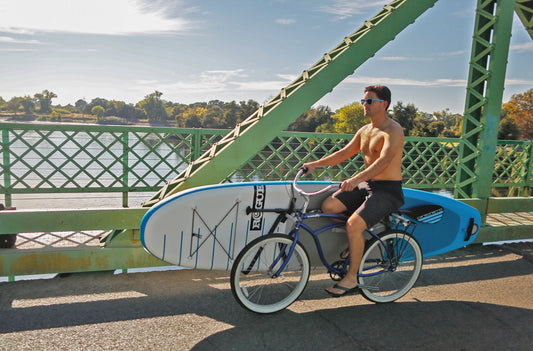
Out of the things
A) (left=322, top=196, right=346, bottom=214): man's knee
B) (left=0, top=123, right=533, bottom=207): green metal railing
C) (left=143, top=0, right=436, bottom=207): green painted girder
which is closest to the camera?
(left=322, top=196, right=346, bottom=214): man's knee

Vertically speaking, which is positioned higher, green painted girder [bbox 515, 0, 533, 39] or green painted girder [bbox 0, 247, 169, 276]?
green painted girder [bbox 515, 0, 533, 39]

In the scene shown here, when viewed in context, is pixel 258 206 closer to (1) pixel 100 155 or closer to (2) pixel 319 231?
(2) pixel 319 231

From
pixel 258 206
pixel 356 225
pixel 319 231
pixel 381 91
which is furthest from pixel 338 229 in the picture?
pixel 381 91

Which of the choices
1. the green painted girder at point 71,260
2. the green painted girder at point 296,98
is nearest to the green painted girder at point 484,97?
the green painted girder at point 296,98

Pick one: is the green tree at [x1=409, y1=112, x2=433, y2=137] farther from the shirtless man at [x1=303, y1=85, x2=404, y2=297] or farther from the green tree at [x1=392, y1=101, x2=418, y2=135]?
the shirtless man at [x1=303, y1=85, x2=404, y2=297]

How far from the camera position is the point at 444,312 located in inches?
141

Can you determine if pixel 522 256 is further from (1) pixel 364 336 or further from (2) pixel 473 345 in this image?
(1) pixel 364 336

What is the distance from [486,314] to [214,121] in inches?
2952

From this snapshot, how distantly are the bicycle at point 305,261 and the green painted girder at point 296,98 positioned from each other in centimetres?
101

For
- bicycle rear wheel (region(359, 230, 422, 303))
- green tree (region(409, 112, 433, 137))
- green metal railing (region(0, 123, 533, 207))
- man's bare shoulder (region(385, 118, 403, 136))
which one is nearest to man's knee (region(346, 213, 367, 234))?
bicycle rear wheel (region(359, 230, 422, 303))

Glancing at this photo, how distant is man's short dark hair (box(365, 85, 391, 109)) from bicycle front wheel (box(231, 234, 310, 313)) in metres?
1.41

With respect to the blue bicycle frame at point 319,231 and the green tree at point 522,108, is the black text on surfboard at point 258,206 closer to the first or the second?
the blue bicycle frame at point 319,231

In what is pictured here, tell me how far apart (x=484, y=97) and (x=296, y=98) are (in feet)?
9.00

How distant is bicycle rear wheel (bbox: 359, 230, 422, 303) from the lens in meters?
3.68
